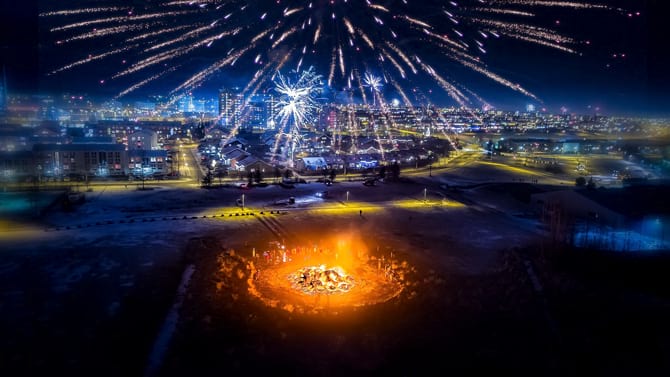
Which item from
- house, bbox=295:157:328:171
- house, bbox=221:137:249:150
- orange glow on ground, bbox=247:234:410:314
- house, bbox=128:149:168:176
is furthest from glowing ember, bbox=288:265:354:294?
house, bbox=221:137:249:150

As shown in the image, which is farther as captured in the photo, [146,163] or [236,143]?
[236,143]

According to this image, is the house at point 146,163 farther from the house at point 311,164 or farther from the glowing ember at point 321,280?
the glowing ember at point 321,280

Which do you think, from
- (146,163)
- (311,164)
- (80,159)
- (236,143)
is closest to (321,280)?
(146,163)

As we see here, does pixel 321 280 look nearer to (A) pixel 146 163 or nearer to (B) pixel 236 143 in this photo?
(A) pixel 146 163

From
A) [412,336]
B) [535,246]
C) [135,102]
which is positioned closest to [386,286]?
[412,336]

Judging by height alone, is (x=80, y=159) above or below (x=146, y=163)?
above

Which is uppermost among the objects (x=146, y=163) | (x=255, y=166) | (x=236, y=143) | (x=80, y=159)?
(x=236, y=143)

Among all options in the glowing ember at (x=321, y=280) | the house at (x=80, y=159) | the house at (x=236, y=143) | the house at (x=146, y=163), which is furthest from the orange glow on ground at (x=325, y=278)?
the house at (x=236, y=143)

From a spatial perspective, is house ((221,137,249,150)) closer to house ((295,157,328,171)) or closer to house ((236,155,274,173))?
house ((295,157,328,171))

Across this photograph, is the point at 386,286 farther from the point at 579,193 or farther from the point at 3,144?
the point at 3,144
